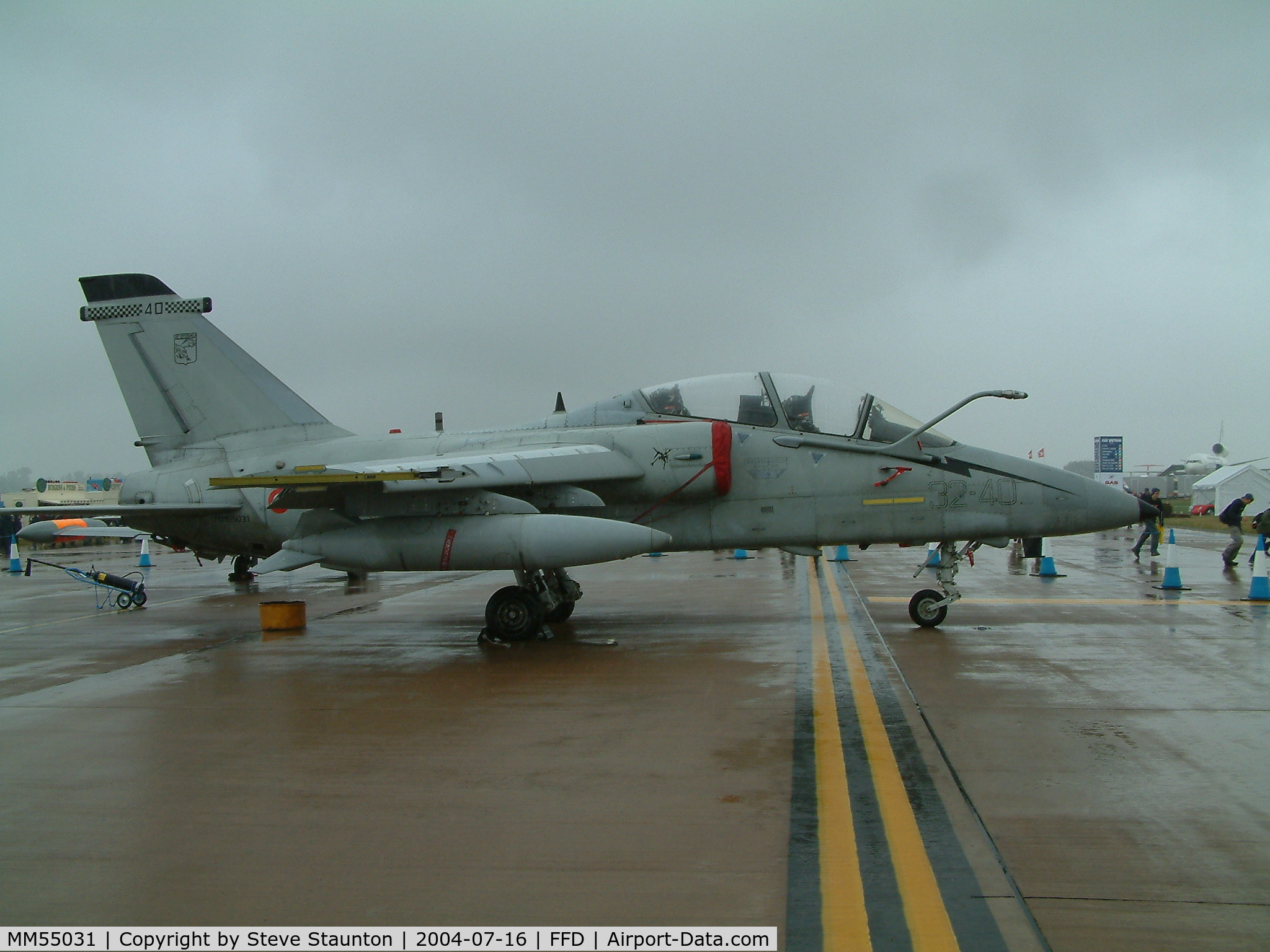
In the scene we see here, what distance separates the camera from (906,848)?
12.6 ft

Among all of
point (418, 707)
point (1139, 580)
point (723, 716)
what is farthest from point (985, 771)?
point (1139, 580)

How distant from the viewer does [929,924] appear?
10.4ft

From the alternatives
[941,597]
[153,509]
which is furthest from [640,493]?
[153,509]

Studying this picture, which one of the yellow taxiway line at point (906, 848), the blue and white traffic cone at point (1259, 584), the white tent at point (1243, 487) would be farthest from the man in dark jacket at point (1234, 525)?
the white tent at point (1243, 487)

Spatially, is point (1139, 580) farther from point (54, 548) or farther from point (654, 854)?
point (54, 548)

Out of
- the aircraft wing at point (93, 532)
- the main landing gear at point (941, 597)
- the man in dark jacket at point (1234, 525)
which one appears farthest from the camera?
the man in dark jacket at point (1234, 525)

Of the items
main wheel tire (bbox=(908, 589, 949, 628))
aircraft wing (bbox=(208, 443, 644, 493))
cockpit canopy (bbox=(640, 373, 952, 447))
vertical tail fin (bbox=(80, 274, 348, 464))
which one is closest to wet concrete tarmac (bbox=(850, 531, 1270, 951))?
main wheel tire (bbox=(908, 589, 949, 628))

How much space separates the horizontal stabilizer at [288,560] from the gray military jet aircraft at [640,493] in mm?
26

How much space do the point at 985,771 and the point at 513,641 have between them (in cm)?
576

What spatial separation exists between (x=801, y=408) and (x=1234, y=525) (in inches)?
529

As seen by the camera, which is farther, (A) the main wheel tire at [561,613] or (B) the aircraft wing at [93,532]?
(B) the aircraft wing at [93,532]

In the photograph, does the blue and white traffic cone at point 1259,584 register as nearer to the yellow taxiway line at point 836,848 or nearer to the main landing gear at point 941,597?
the main landing gear at point 941,597

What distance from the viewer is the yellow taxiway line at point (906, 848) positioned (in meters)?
3.13

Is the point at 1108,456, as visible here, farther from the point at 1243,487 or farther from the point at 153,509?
the point at 153,509
